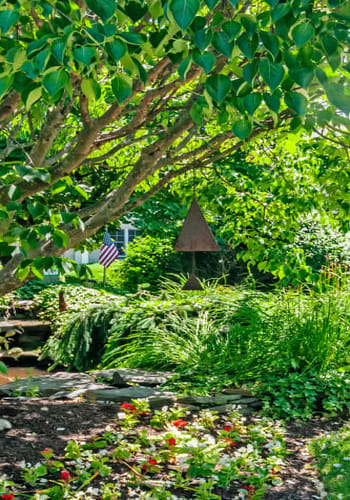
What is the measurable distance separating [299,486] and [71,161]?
2542 mm

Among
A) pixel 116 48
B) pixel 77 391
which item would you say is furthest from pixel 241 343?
pixel 116 48

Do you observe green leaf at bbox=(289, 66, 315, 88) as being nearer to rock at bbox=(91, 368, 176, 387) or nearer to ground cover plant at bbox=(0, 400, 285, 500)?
ground cover plant at bbox=(0, 400, 285, 500)

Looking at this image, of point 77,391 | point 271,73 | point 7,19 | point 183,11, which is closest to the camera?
point 183,11

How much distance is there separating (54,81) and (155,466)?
2777mm

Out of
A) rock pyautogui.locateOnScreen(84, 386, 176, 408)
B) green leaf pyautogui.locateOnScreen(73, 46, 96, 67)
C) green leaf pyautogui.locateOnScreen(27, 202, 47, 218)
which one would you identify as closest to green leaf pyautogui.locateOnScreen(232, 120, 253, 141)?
green leaf pyautogui.locateOnScreen(73, 46, 96, 67)

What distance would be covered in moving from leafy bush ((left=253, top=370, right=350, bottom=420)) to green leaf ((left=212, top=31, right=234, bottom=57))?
425 centimetres

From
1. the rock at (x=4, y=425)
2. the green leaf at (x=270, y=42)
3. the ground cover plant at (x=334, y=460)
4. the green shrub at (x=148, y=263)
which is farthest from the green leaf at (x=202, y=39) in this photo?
the green shrub at (x=148, y=263)

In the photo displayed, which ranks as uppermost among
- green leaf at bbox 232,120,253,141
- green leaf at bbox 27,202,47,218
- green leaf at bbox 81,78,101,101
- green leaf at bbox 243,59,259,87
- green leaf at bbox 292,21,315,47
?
green leaf at bbox 292,21,315,47

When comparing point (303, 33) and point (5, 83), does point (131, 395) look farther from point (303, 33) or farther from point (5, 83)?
point (303, 33)

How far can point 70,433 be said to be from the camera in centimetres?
439

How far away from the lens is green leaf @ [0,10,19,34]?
1.63 meters

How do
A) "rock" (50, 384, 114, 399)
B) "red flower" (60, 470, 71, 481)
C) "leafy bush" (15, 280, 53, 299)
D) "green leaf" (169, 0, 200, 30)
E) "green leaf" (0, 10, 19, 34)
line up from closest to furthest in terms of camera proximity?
"green leaf" (169, 0, 200, 30), "green leaf" (0, 10, 19, 34), "red flower" (60, 470, 71, 481), "rock" (50, 384, 114, 399), "leafy bush" (15, 280, 53, 299)

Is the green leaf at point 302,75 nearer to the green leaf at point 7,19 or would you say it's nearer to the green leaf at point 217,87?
the green leaf at point 217,87

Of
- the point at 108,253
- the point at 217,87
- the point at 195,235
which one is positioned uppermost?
the point at 217,87
